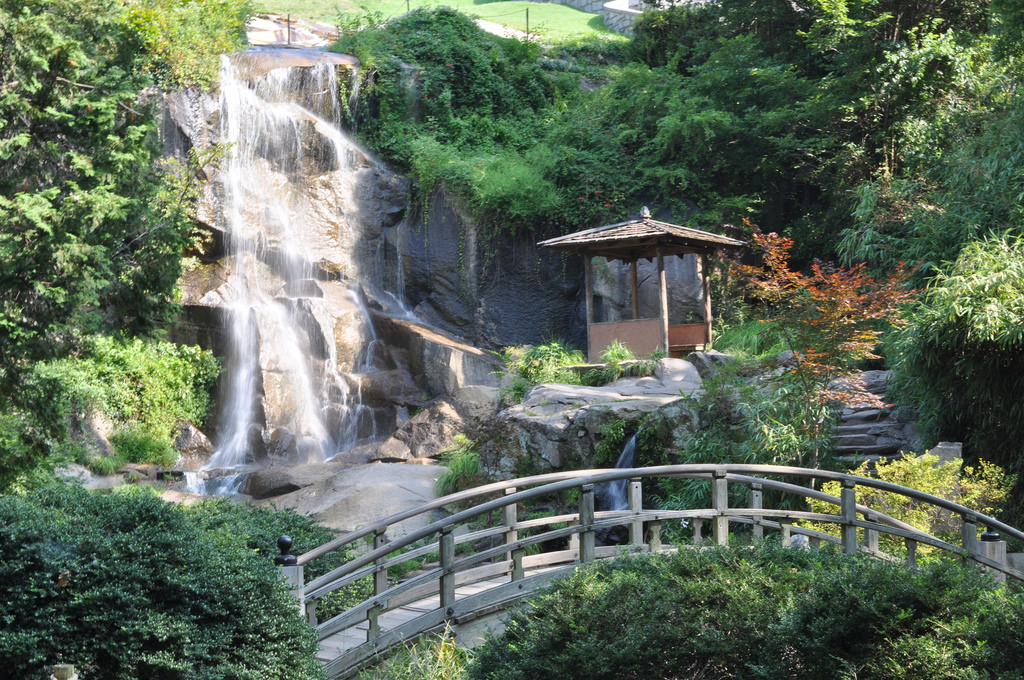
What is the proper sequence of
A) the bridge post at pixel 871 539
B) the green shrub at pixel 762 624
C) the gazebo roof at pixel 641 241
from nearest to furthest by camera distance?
the green shrub at pixel 762 624 → the bridge post at pixel 871 539 → the gazebo roof at pixel 641 241

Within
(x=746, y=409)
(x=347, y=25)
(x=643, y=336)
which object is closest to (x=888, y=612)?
(x=746, y=409)

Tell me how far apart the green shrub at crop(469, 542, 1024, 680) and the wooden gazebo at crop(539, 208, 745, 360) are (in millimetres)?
11289

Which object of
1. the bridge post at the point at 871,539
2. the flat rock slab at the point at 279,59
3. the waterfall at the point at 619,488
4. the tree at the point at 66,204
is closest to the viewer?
the bridge post at the point at 871,539

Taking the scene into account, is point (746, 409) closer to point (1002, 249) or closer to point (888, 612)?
point (1002, 249)

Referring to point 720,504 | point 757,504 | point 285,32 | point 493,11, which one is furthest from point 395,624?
point 493,11

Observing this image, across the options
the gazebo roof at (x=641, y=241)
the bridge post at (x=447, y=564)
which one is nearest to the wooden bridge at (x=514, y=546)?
the bridge post at (x=447, y=564)

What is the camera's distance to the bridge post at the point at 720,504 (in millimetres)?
7957

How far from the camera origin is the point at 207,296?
1967cm

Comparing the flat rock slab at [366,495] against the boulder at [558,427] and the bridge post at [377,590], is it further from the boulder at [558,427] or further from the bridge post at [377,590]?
the bridge post at [377,590]

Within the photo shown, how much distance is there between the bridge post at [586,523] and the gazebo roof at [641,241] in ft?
33.7

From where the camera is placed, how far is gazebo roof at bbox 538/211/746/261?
1700 cm

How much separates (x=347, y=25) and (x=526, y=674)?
24258 mm

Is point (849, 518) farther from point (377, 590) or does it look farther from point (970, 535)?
point (377, 590)

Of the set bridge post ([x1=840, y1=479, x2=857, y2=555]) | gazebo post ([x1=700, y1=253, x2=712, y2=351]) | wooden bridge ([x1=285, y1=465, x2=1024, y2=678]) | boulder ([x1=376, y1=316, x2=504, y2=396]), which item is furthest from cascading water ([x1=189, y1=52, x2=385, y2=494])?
bridge post ([x1=840, y1=479, x2=857, y2=555])
